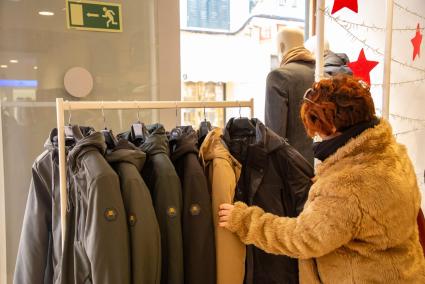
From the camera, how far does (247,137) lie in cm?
139

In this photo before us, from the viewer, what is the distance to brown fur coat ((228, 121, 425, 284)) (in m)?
1.07

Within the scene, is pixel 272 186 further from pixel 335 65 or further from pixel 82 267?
pixel 335 65

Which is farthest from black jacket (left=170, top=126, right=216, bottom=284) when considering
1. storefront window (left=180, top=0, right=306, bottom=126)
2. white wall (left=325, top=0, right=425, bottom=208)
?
storefront window (left=180, top=0, right=306, bottom=126)

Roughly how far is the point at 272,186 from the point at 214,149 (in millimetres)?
232

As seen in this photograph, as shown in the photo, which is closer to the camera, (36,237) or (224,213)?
(224,213)

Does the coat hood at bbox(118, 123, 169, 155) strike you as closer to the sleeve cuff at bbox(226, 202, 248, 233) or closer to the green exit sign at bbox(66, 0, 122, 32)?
the sleeve cuff at bbox(226, 202, 248, 233)

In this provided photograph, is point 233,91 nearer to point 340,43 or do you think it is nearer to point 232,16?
point 232,16

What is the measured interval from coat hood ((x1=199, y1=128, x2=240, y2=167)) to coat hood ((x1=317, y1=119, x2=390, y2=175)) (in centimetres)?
34

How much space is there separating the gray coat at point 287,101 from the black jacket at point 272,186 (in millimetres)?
638

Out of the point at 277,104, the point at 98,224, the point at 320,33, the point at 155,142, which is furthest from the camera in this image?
the point at 277,104

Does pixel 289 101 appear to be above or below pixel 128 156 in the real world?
above

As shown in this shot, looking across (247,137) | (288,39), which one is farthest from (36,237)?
(288,39)

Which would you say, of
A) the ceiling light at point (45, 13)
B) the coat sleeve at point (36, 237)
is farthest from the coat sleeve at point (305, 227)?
the ceiling light at point (45, 13)

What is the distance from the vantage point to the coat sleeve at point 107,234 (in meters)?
1.03
